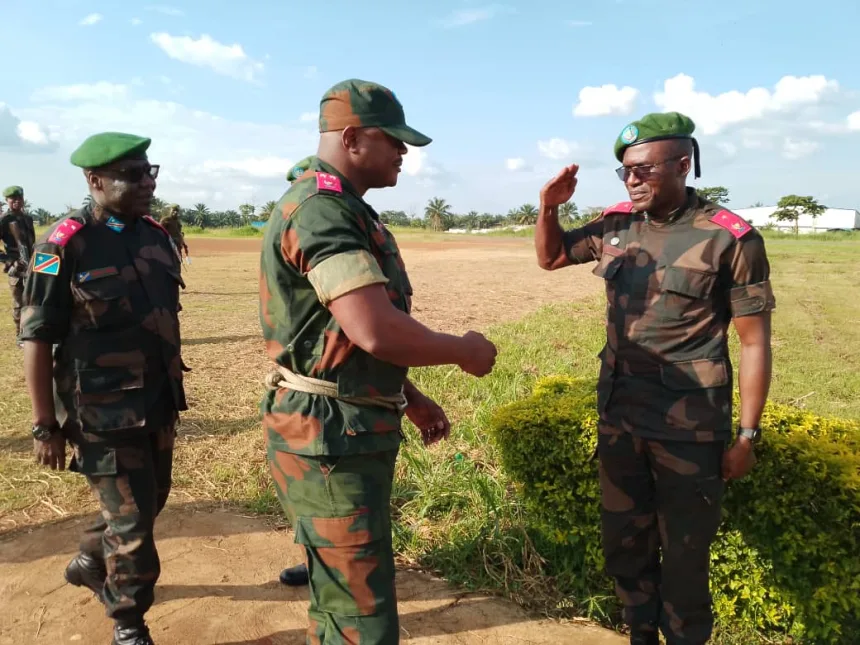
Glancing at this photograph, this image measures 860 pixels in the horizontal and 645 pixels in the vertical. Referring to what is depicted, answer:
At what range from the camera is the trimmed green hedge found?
2578mm

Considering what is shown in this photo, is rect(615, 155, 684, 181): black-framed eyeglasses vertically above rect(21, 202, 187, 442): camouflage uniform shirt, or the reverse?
rect(615, 155, 684, 181): black-framed eyeglasses

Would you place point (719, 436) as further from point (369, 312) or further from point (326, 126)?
point (326, 126)

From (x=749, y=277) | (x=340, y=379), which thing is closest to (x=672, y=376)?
(x=749, y=277)

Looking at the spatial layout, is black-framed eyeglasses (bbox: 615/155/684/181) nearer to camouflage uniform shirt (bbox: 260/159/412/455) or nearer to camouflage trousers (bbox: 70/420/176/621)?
camouflage uniform shirt (bbox: 260/159/412/455)

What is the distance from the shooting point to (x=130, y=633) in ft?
8.57

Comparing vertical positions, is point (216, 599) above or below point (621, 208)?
below

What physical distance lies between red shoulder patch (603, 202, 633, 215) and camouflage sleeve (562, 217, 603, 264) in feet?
0.21

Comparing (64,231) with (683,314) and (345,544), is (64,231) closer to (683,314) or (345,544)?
(345,544)

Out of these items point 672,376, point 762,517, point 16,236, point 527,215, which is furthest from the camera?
point 527,215

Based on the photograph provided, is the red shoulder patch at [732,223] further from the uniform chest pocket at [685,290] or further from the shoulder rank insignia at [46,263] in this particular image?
the shoulder rank insignia at [46,263]

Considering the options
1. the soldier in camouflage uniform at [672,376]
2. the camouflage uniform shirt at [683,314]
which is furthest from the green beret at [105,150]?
the camouflage uniform shirt at [683,314]

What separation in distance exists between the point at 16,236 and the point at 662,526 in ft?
27.8

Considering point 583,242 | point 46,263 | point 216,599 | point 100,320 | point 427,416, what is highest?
point 583,242

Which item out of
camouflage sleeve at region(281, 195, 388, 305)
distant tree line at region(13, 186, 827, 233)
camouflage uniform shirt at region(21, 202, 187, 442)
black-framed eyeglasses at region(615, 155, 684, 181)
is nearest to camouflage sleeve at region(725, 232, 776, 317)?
black-framed eyeglasses at region(615, 155, 684, 181)
